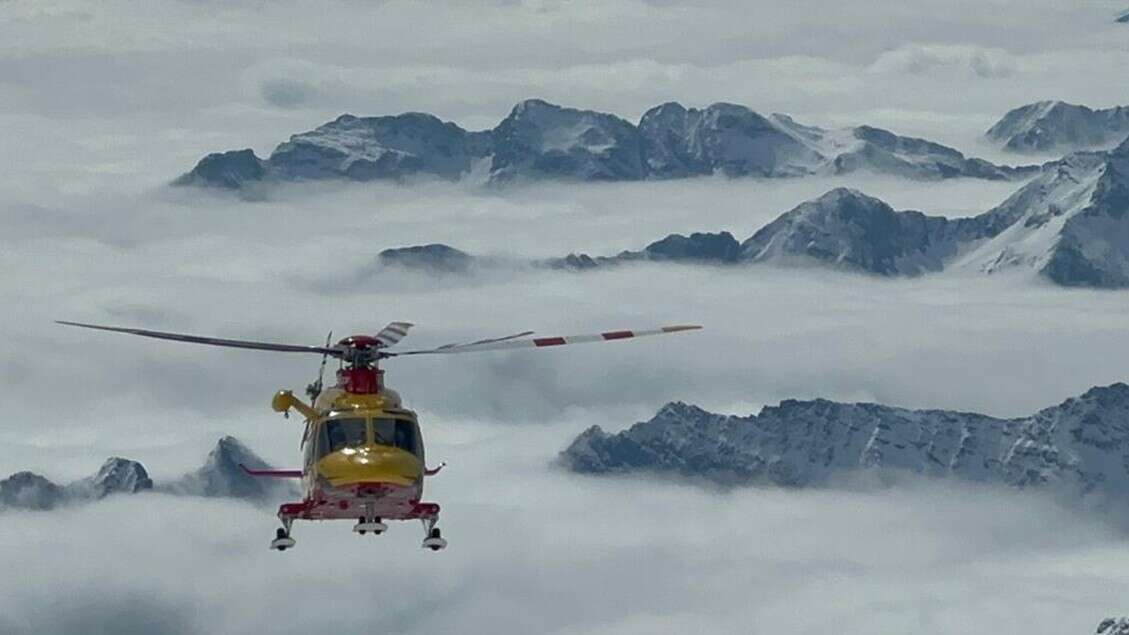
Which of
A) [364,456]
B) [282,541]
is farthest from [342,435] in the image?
[282,541]

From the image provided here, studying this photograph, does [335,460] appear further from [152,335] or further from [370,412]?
[152,335]

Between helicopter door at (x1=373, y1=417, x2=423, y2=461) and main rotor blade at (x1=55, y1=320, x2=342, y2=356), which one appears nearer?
main rotor blade at (x1=55, y1=320, x2=342, y2=356)

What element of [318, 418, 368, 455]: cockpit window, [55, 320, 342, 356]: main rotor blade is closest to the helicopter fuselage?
[318, 418, 368, 455]: cockpit window

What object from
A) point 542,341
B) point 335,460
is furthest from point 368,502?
point 542,341

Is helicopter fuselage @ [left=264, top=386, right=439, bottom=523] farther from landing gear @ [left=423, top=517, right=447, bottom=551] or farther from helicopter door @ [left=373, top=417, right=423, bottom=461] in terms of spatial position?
landing gear @ [left=423, top=517, right=447, bottom=551]

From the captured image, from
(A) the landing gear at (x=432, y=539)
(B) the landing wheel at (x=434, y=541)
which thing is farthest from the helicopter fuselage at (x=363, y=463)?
(B) the landing wheel at (x=434, y=541)
